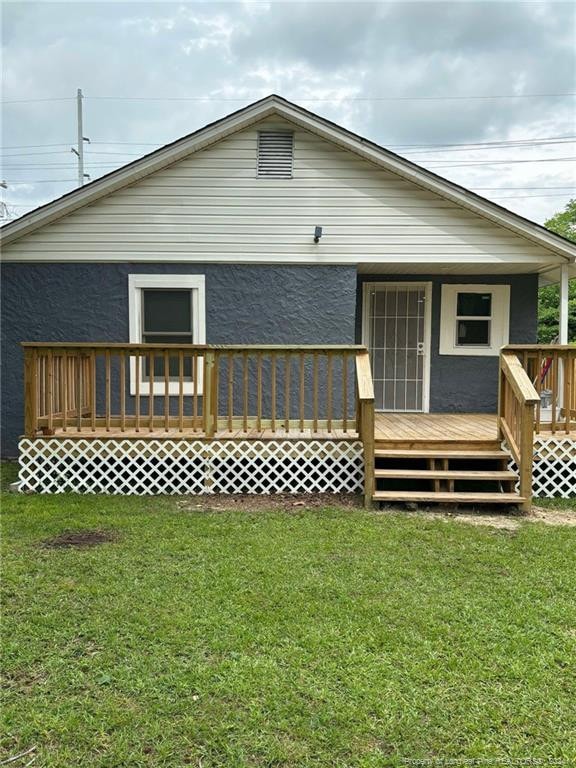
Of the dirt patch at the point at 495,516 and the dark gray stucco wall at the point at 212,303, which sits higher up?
the dark gray stucco wall at the point at 212,303

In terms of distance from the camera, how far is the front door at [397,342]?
28.3 ft

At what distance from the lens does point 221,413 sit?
769 cm

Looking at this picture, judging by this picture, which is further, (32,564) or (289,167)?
(289,167)

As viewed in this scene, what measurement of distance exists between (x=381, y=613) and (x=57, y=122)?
3360 cm

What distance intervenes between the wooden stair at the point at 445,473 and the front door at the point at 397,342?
99.4 inches

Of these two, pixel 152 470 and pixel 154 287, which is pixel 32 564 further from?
pixel 154 287

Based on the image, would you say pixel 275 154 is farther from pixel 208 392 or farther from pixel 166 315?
pixel 208 392

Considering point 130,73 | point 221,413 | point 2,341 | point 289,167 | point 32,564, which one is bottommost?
point 32,564

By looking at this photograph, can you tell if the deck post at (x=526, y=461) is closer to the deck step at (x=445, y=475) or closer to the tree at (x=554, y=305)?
the deck step at (x=445, y=475)

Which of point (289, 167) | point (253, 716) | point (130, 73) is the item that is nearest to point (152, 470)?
point (253, 716)

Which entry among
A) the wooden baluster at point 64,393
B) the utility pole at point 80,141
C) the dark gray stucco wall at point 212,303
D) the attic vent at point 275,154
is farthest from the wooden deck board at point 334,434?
the utility pole at point 80,141

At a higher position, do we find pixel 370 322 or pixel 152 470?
→ pixel 370 322

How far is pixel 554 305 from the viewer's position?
901 inches

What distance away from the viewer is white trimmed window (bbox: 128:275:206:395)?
7551 mm
